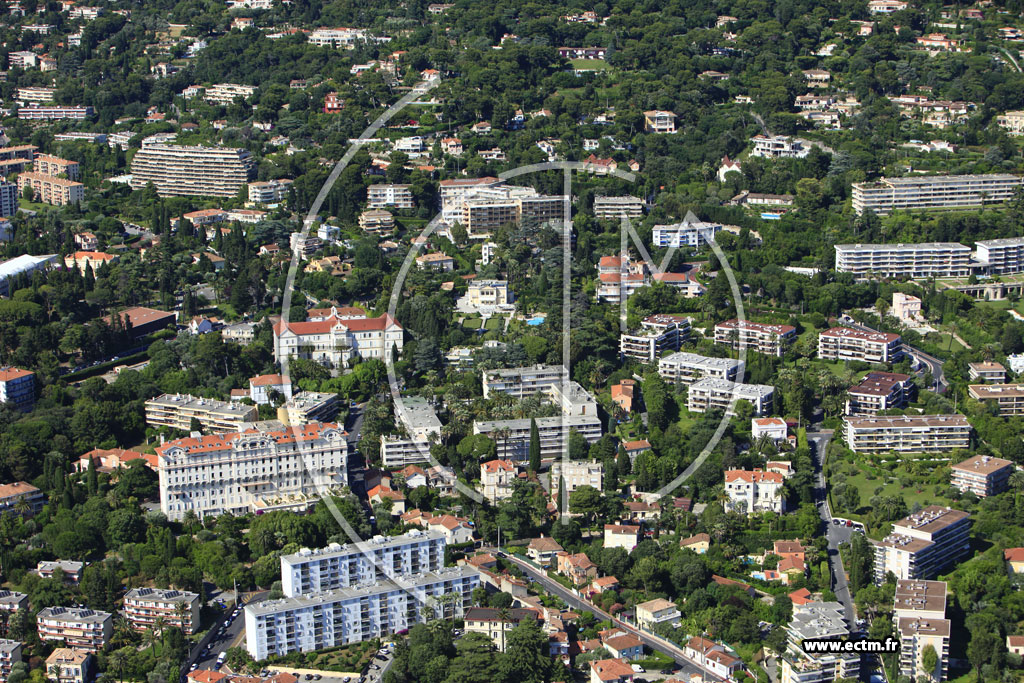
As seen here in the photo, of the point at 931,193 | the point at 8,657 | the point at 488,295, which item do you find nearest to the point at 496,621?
the point at 8,657

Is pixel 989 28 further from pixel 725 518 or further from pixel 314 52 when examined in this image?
pixel 725 518

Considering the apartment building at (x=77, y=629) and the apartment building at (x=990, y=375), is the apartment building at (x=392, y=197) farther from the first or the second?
the apartment building at (x=77, y=629)

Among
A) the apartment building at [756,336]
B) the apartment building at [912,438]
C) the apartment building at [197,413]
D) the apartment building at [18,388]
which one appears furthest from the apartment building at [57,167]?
the apartment building at [912,438]

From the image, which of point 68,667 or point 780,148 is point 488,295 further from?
point 68,667

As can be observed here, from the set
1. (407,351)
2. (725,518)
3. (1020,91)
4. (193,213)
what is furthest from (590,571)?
(1020,91)

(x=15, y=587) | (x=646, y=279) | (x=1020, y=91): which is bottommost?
(x=15, y=587)

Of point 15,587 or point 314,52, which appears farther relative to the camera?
point 314,52

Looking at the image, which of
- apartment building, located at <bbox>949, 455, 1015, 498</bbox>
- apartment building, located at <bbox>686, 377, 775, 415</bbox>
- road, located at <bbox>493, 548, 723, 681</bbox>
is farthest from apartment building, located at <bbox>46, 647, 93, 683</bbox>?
apartment building, located at <bbox>949, 455, 1015, 498</bbox>
